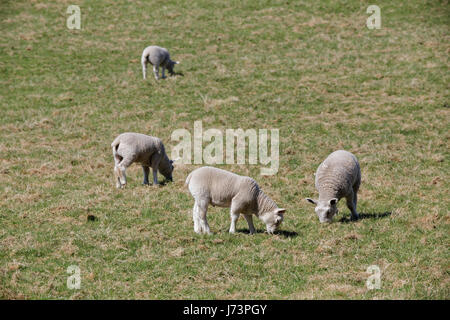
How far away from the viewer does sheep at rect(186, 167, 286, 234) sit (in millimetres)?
11773

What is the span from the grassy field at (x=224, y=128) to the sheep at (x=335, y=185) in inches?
21.1

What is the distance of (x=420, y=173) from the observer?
1708cm

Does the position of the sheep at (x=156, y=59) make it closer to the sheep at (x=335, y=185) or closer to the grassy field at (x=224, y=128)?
the grassy field at (x=224, y=128)

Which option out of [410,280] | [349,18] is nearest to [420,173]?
[410,280]

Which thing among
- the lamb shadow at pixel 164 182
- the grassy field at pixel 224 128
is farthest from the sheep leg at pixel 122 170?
the lamb shadow at pixel 164 182

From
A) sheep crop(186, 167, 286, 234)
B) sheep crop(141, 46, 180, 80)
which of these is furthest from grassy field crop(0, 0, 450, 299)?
sheep crop(141, 46, 180, 80)

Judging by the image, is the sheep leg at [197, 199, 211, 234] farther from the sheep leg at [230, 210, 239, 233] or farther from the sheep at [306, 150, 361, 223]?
the sheep at [306, 150, 361, 223]

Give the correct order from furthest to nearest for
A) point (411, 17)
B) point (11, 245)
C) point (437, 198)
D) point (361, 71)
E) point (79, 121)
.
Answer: point (411, 17), point (361, 71), point (79, 121), point (437, 198), point (11, 245)

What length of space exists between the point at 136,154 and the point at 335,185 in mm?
6383

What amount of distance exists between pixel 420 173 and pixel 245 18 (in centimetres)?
2226

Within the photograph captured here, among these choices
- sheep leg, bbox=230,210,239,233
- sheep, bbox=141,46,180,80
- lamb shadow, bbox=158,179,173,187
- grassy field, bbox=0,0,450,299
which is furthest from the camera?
sheep, bbox=141,46,180,80

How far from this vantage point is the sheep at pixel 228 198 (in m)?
11.8

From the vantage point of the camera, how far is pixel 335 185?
12938mm

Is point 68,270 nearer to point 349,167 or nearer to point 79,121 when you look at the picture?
point 349,167
